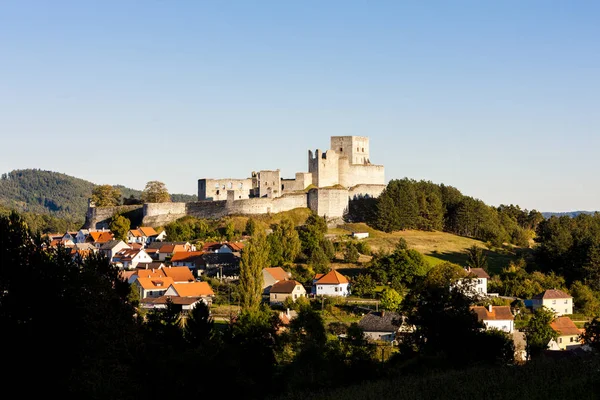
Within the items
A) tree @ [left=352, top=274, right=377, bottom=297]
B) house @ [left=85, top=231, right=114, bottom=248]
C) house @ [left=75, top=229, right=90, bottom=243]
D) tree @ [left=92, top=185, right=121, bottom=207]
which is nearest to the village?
house @ [left=85, top=231, right=114, bottom=248]

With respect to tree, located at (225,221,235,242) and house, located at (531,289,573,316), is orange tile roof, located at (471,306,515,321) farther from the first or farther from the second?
tree, located at (225,221,235,242)

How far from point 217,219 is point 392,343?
36675 mm

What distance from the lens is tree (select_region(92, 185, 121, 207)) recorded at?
83.5 meters

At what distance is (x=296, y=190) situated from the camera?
77000 mm

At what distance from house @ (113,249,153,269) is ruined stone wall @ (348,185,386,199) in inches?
840

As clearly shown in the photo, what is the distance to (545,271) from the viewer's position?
62.4 m

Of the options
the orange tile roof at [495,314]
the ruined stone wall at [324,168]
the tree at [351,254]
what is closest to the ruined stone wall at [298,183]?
the ruined stone wall at [324,168]

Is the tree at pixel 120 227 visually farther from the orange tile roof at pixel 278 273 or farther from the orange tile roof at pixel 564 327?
the orange tile roof at pixel 564 327

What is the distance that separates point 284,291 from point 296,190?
25.3 metres

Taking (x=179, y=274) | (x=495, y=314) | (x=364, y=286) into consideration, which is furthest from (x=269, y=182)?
(x=495, y=314)

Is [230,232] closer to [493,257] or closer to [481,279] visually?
[493,257]

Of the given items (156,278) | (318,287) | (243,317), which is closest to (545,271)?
(318,287)

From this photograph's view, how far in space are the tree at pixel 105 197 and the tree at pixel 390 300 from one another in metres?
42.7

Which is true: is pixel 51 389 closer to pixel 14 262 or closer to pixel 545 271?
pixel 14 262
